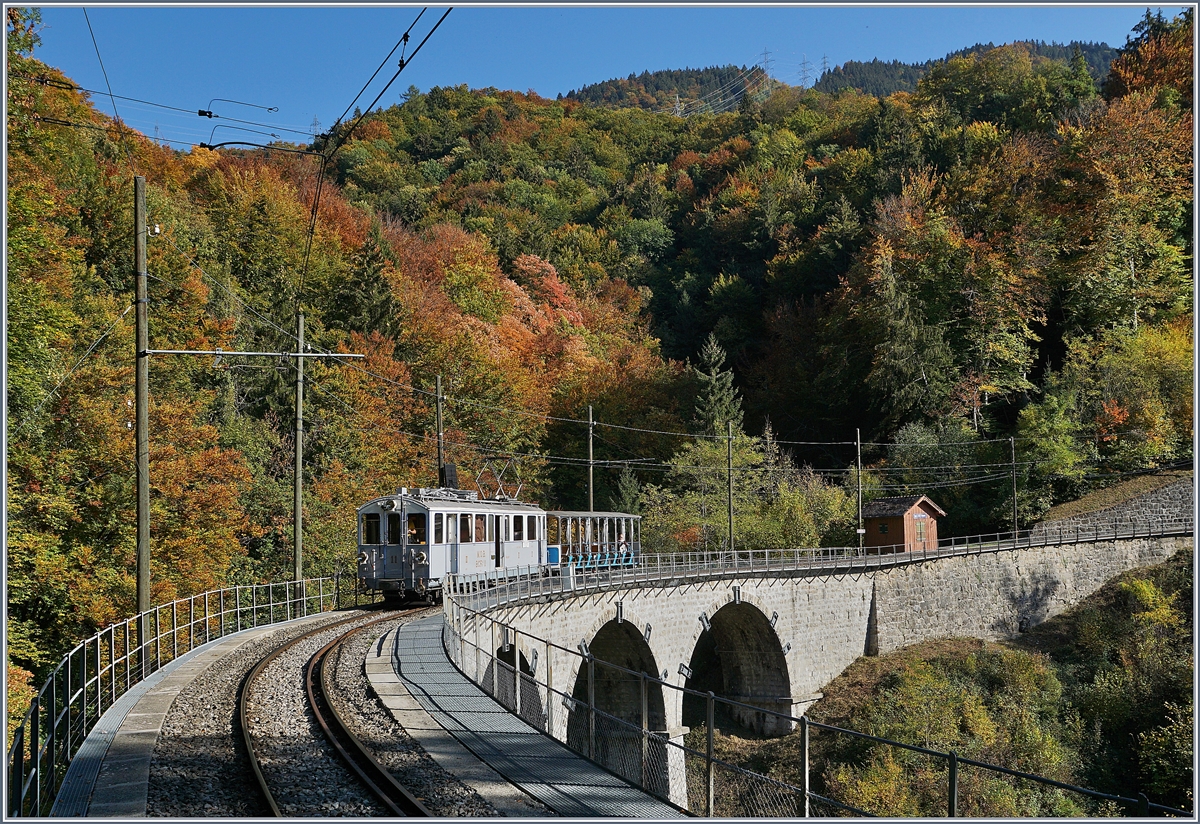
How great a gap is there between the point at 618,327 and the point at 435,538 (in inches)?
1766

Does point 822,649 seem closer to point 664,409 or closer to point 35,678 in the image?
point 664,409

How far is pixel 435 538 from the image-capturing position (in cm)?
2558

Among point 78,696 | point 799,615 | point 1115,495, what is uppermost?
point 1115,495

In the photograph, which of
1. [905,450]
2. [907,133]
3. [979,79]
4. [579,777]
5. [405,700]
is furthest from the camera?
[979,79]

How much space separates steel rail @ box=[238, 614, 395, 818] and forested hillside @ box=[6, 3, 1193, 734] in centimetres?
809

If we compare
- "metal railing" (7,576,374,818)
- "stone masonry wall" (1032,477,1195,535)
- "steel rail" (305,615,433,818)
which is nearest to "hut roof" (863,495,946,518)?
"stone masonry wall" (1032,477,1195,535)

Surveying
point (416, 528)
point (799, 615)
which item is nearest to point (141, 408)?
point (416, 528)

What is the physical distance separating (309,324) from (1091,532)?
39.6 meters

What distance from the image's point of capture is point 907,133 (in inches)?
2781

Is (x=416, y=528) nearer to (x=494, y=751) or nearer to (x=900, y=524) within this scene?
(x=494, y=751)

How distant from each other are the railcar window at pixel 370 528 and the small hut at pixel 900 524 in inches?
1065

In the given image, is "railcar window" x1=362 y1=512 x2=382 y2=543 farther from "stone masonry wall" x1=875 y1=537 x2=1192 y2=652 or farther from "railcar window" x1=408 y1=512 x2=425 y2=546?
"stone masonry wall" x1=875 y1=537 x2=1192 y2=652

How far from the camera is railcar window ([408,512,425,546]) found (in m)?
25.4

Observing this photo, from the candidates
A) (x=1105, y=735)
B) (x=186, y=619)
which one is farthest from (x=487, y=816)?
(x=1105, y=735)
